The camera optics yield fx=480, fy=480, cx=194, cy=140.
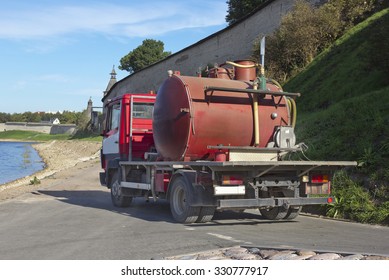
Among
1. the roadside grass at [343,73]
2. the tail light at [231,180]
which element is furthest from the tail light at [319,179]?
the roadside grass at [343,73]

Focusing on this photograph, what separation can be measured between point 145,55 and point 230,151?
9797 cm

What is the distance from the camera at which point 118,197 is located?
526 inches

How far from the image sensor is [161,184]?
10.8m

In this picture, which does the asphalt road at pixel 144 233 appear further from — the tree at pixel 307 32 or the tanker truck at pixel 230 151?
the tree at pixel 307 32

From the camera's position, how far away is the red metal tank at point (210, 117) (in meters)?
9.85

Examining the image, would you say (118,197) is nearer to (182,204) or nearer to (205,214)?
(182,204)

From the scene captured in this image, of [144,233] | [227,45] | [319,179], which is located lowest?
[144,233]

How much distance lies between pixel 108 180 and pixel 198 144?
16.9 ft

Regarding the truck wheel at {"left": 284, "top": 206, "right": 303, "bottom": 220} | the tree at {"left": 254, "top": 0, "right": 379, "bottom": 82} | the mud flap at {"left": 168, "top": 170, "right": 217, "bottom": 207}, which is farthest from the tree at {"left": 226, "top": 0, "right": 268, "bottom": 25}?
the mud flap at {"left": 168, "top": 170, "right": 217, "bottom": 207}

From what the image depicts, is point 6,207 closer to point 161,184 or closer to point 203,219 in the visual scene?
point 161,184

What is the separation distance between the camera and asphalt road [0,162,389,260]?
7.18 meters

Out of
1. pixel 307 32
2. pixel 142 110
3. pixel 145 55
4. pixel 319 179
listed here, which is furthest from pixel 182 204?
pixel 145 55

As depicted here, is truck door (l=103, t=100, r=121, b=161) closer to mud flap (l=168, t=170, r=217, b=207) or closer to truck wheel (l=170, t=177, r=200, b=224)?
truck wheel (l=170, t=177, r=200, b=224)

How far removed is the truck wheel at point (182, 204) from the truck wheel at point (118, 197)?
3.12 m
